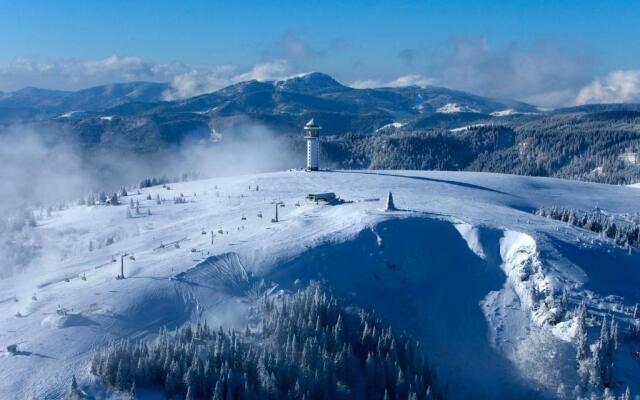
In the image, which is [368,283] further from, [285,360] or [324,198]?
[324,198]

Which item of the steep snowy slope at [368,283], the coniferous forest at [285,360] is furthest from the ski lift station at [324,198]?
the coniferous forest at [285,360]

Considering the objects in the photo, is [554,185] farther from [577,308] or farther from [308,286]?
[308,286]

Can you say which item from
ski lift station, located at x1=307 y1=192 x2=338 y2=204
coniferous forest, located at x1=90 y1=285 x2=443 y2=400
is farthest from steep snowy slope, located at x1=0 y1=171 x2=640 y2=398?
coniferous forest, located at x1=90 y1=285 x2=443 y2=400

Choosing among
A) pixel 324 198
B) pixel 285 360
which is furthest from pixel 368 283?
pixel 324 198

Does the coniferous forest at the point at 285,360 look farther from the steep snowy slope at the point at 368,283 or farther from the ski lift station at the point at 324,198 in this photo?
the ski lift station at the point at 324,198

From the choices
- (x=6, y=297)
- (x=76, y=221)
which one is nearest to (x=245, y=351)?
(x=6, y=297)

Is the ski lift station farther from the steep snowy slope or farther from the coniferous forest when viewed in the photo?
the coniferous forest

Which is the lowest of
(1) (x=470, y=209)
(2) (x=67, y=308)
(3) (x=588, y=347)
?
(3) (x=588, y=347)

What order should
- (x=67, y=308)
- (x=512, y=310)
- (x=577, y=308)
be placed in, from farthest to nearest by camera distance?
1. (x=512, y=310)
2. (x=577, y=308)
3. (x=67, y=308)
